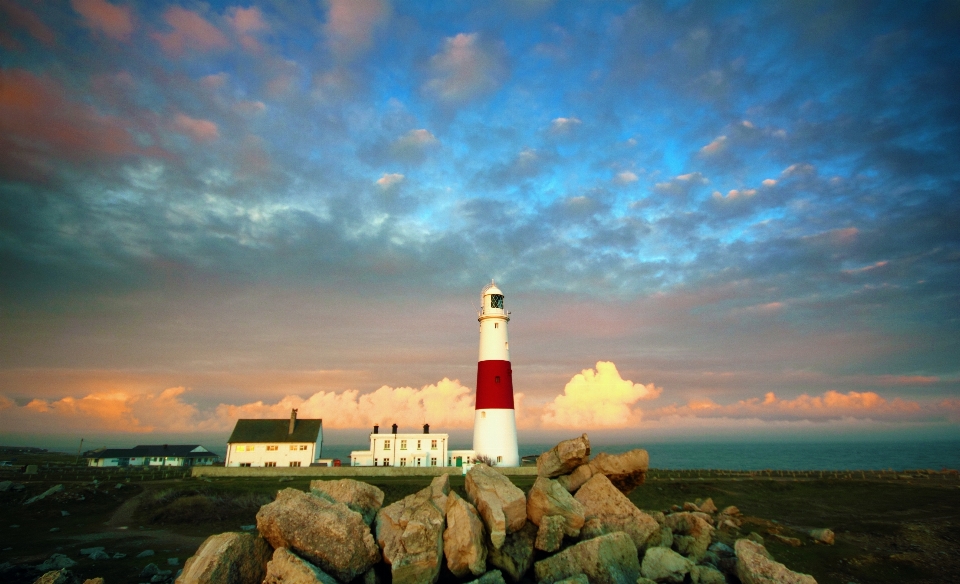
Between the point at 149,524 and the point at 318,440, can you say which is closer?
the point at 149,524

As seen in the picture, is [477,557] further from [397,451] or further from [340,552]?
[397,451]

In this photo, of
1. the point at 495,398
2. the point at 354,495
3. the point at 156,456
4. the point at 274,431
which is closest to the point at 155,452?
the point at 156,456

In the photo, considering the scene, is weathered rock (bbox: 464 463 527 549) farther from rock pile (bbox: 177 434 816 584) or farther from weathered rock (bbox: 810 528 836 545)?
weathered rock (bbox: 810 528 836 545)

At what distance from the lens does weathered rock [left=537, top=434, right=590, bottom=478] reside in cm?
2283

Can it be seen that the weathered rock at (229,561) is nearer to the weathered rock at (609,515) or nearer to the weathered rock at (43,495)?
the weathered rock at (609,515)

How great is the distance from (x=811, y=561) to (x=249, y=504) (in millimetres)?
32820

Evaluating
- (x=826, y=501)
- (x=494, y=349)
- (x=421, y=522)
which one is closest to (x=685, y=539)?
(x=421, y=522)

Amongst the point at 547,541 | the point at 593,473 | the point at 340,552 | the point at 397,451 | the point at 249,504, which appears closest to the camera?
the point at 340,552

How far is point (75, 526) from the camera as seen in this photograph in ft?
96.9

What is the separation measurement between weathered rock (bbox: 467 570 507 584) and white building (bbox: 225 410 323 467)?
163ft

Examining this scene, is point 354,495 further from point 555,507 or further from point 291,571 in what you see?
point 555,507

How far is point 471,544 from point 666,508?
26.7 metres

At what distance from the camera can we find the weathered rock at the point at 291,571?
45.5ft

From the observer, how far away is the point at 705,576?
57.0 feet
